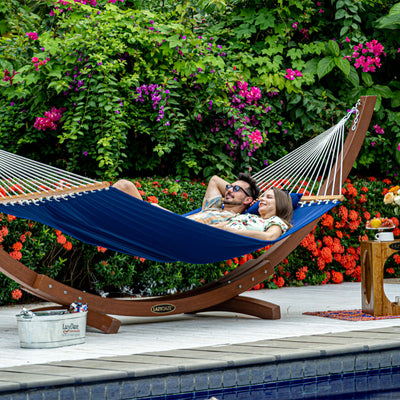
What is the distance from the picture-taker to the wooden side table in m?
4.59

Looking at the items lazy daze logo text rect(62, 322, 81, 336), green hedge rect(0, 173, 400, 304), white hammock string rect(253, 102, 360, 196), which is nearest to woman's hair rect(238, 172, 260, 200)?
white hammock string rect(253, 102, 360, 196)

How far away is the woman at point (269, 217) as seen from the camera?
452 cm

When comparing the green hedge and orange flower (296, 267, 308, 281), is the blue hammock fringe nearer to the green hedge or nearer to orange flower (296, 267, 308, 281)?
the green hedge

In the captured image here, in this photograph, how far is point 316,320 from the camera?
4.49m

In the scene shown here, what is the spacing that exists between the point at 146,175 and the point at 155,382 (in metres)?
4.32

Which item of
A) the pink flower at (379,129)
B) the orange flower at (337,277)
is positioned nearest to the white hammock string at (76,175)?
the orange flower at (337,277)

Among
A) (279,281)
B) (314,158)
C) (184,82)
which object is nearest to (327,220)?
(279,281)

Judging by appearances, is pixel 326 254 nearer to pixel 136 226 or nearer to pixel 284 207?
pixel 284 207

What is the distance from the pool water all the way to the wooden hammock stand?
1.17 m

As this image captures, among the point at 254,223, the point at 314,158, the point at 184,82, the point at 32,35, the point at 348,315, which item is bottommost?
the point at 348,315

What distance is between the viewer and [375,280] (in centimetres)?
459

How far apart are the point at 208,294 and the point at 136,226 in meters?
0.87

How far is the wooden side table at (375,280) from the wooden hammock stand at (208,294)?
40 centimetres

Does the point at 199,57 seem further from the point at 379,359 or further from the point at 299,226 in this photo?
the point at 379,359
